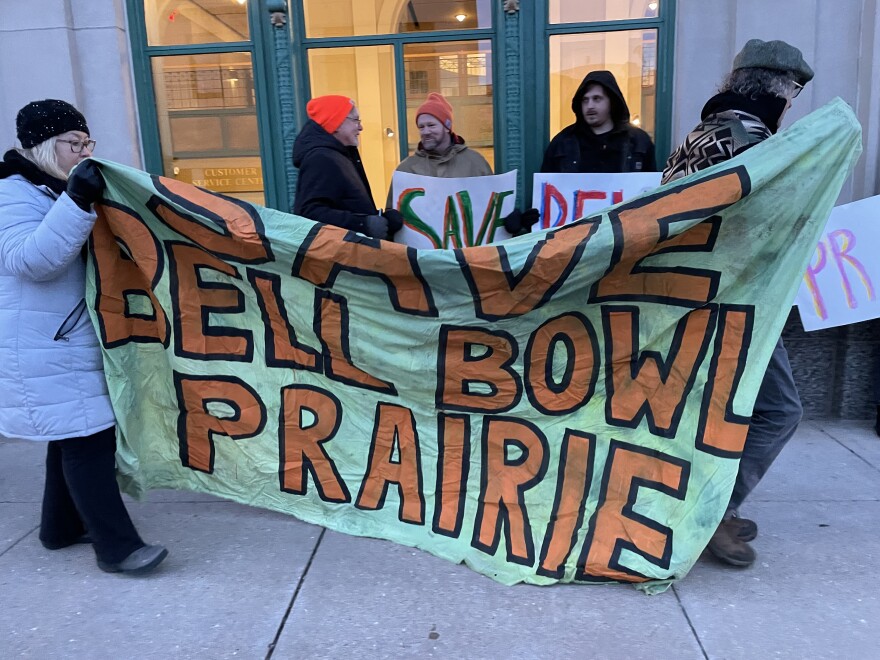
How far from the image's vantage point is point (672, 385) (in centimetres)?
276

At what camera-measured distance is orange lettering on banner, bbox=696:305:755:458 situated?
2.64 m

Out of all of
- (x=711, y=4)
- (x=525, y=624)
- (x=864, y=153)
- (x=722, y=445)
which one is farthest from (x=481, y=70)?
(x=525, y=624)

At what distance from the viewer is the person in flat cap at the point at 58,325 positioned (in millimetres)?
2537

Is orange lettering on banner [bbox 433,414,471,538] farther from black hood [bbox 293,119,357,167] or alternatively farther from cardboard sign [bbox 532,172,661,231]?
cardboard sign [bbox 532,172,661,231]

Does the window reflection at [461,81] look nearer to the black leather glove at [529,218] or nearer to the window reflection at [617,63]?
the window reflection at [617,63]

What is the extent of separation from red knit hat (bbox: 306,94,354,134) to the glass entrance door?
1.46 meters

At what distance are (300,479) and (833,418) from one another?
3.38 m

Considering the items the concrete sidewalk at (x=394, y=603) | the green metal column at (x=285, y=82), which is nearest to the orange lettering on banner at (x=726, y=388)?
the concrete sidewalk at (x=394, y=603)

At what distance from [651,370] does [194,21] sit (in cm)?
397

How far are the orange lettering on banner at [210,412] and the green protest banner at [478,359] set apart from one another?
0.01 metres

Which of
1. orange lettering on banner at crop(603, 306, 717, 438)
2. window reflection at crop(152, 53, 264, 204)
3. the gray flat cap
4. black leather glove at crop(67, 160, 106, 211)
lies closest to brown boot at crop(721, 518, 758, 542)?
orange lettering on banner at crop(603, 306, 717, 438)

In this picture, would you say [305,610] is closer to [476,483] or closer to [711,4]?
[476,483]

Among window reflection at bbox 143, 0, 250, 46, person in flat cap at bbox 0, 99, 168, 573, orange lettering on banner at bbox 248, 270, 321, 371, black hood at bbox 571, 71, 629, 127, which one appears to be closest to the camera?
person in flat cap at bbox 0, 99, 168, 573

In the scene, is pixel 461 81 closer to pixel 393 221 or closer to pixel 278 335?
pixel 393 221
